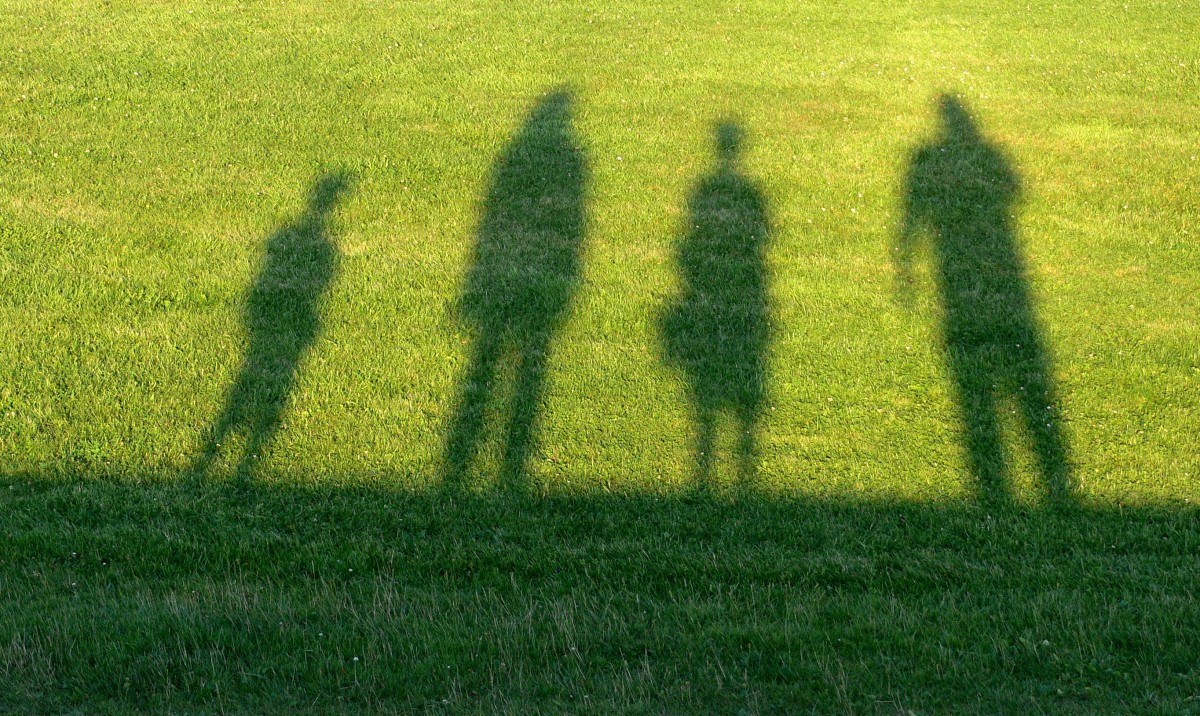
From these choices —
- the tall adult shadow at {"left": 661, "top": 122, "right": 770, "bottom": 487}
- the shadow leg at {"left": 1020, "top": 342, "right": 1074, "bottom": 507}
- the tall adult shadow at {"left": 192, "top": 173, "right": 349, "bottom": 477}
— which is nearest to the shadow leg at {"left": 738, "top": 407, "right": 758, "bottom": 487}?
the tall adult shadow at {"left": 661, "top": 122, "right": 770, "bottom": 487}

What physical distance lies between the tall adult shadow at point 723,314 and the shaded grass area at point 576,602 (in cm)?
93

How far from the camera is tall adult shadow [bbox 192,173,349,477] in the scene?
7488 millimetres

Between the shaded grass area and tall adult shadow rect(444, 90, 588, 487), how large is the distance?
0.82 metres

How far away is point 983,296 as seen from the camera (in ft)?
31.1

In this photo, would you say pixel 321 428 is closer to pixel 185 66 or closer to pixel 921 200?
pixel 921 200

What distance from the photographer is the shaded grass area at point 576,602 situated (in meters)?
4.76

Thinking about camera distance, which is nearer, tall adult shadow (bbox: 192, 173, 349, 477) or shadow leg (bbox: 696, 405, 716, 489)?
shadow leg (bbox: 696, 405, 716, 489)

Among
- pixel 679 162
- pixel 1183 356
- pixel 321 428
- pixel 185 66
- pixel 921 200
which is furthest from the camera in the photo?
pixel 185 66

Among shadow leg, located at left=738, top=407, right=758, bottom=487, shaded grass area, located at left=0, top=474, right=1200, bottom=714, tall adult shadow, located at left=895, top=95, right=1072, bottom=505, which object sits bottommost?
tall adult shadow, located at left=895, top=95, right=1072, bottom=505

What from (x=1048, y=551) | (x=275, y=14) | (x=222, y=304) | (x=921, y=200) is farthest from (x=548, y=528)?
(x=275, y=14)

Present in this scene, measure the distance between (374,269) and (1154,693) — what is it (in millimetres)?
6540

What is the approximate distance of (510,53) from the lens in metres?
15.7

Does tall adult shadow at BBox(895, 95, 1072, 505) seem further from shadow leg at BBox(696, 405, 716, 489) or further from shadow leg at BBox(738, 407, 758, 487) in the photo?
shadow leg at BBox(696, 405, 716, 489)

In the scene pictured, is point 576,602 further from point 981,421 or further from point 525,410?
point 981,421
